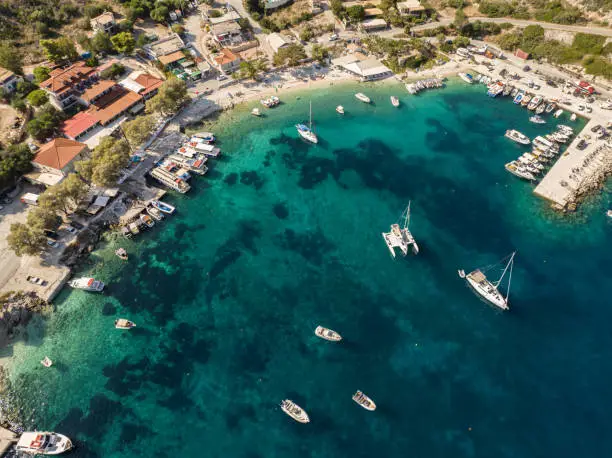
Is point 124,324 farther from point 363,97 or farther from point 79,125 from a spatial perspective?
point 363,97

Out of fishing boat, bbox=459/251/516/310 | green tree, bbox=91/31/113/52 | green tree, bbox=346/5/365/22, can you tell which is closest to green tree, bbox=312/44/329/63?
green tree, bbox=346/5/365/22

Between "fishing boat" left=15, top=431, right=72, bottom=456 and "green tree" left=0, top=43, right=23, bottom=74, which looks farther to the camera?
"green tree" left=0, top=43, right=23, bottom=74

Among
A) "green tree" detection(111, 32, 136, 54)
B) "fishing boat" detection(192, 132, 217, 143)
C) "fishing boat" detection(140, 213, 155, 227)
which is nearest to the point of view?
"fishing boat" detection(140, 213, 155, 227)

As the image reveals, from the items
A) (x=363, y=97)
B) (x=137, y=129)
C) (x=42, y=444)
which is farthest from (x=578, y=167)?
(x=42, y=444)

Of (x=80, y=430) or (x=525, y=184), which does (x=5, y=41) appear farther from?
(x=525, y=184)

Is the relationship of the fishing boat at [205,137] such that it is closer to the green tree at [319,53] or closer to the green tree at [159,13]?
the green tree at [319,53]

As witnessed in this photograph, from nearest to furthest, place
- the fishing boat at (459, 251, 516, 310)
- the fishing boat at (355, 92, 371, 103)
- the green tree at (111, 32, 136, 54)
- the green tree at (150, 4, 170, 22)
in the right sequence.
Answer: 1. the fishing boat at (459, 251, 516, 310)
2. the fishing boat at (355, 92, 371, 103)
3. the green tree at (111, 32, 136, 54)
4. the green tree at (150, 4, 170, 22)

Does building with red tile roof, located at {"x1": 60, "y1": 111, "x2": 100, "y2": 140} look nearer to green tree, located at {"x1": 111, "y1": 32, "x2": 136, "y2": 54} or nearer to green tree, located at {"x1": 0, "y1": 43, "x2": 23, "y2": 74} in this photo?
green tree, located at {"x1": 0, "y1": 43, "x2": 23, "y2": 74}
